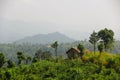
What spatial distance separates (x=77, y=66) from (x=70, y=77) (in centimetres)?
931

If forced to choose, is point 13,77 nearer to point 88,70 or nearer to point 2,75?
point 2,75

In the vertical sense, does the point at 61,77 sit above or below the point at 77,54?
below

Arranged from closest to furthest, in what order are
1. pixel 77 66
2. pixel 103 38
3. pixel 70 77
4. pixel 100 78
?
pixel 100 78 < pixel 70 77 < pixel 77 66 < pixel 103 38

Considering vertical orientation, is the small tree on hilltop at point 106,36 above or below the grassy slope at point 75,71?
above

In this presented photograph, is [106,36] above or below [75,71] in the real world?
above

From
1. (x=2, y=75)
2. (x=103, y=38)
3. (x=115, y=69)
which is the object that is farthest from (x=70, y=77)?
(x=103, y=38)

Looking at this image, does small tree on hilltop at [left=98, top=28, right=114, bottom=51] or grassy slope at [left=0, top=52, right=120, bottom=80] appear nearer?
grassy slope at [left=0, top=52, right=120, bottom=80]

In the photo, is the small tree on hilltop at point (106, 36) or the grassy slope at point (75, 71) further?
the small tree on hilltop at point (106, 36)

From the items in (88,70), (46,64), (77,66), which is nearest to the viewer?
(88,70)

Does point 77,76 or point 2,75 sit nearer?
point 77,76

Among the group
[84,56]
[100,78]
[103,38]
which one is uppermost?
[103,38]

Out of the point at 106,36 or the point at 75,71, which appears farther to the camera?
the point at 106,36

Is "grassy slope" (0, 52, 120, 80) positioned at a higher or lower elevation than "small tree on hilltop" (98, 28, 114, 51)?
lower

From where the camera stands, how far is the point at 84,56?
75.8 metres
